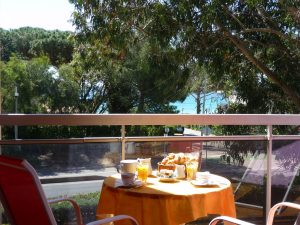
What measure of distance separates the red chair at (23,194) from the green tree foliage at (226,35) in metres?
8.64

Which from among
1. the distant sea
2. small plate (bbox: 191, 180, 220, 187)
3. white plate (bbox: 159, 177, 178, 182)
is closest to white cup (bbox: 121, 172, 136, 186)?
white plate (bbox: 159, 177, 178, 182)

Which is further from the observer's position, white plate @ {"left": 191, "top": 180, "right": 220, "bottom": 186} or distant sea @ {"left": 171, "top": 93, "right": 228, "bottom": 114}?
distant sea @ {"left": 171, "top": 93, "right": 228, "bottom": 114}

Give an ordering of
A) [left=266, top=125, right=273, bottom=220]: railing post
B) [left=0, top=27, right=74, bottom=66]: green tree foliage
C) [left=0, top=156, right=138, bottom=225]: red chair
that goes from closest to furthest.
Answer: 1. [left=0, top=156, right=138, bottom=225]: red chair
2. [left=266, top=125, right=273, bottom=220]: railing post
3. [left=0, top=27, right=74, bottom=66]: green tree foliage

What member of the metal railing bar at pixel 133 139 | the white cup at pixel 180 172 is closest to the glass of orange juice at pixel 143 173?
the white cup at pixel 180 172

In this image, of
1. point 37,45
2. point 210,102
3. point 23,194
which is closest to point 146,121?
point 23,194

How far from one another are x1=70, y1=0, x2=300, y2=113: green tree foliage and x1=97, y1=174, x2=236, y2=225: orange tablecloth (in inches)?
317

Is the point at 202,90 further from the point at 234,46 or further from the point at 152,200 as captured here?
the point at 152,200

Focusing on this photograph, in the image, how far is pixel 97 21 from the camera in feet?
37.1

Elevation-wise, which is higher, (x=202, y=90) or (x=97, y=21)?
(x=97, y=21)

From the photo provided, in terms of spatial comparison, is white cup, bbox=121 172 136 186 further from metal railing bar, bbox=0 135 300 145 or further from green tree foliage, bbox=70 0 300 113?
green tree foliage, bbox=70 0 300 113

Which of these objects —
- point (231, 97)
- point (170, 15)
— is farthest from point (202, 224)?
point (231, 97)

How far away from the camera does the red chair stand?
5.44 ft

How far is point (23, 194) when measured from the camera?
171 centimetres

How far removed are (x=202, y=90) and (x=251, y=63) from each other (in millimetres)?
4678
